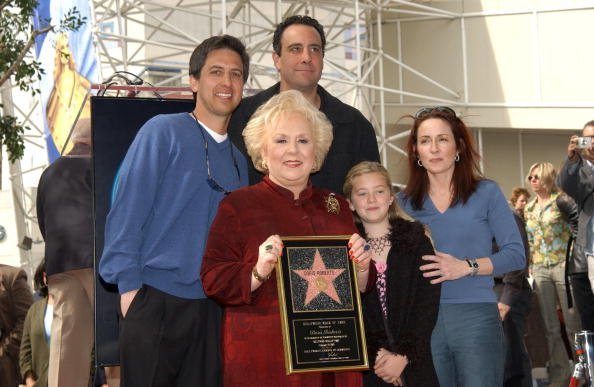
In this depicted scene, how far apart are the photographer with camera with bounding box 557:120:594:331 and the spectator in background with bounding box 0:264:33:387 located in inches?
184

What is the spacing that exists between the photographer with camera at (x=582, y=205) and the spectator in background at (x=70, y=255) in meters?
3.60

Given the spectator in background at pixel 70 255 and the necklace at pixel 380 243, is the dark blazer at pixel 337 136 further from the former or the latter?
the spectator in background at pixel 70 255

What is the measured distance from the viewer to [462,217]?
5.37 meters

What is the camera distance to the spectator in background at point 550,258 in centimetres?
1032

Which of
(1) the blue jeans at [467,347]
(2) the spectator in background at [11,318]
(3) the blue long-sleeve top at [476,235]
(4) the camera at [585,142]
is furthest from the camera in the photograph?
(2) the spectator in background at [11,318]

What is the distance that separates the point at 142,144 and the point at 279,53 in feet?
4.76

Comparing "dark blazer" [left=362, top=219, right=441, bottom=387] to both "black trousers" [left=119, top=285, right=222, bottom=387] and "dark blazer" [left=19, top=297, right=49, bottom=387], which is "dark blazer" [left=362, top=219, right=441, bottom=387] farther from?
"dark blazer" [left=19, top=297, right=49, bottom=387]

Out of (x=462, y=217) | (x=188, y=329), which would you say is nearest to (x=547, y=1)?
(x=462, y=217)

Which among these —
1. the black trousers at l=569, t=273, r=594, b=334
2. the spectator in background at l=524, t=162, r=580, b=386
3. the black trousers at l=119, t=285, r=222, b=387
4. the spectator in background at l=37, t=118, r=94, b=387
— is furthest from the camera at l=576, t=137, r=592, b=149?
the black trousers at l=119, t=285, r=222, b=387

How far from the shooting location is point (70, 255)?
6.80 m

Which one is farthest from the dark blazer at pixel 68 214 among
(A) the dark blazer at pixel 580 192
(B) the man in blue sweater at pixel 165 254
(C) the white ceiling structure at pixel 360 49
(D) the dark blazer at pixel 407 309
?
(C) the white ceiling structure at pixel 360 49

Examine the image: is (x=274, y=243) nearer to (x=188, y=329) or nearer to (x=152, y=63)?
(x=188, y=329)

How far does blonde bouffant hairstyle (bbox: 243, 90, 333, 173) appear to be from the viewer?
443 centimetres

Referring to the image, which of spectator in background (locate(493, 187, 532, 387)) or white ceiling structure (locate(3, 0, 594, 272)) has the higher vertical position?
white ceiling structure (locate(3, 0, 594, 272))
